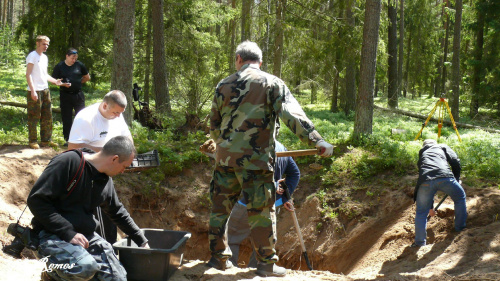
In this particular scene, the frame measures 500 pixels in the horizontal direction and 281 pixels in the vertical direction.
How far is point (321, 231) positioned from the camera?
8148 millimetres

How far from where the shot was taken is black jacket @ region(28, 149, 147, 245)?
3.67 metres

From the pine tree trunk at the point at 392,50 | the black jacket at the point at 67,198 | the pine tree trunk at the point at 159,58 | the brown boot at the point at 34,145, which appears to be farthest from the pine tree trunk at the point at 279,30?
the pine tree trunk at the point at 392,50

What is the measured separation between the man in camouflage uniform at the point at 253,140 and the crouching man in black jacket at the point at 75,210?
1.11m

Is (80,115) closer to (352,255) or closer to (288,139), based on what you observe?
(352,255)

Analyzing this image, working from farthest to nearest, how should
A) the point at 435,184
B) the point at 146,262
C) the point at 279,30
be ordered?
the point at 279,30 → the point at 435,184 → the point at 146,262

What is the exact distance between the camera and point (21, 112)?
13.4m

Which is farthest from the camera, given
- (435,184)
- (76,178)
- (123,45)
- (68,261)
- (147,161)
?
(123,45)

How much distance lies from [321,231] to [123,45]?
5.75 metres

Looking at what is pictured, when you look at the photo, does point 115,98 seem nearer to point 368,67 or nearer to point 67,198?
point 67,198

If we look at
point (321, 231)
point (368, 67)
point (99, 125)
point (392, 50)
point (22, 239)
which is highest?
point (392, 50)

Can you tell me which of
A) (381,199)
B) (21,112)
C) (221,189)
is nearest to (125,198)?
(221,189)

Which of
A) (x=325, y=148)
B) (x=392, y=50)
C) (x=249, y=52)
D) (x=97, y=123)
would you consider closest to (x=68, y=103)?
(x=97, y=123)

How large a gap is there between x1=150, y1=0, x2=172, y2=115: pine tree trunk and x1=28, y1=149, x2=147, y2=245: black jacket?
9389 mm

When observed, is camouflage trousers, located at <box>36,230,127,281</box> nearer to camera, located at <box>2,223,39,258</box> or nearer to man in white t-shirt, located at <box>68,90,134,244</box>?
camera, located at <box>2,223,39,258</box>
